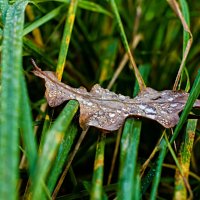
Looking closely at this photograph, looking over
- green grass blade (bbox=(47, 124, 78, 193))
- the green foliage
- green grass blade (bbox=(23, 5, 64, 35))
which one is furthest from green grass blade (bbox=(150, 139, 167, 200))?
green grass blade (bbox=(23, 5, 64, 35))

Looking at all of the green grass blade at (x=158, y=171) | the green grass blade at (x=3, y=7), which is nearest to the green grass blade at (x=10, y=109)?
the green grass blade at (x=3, y=7)

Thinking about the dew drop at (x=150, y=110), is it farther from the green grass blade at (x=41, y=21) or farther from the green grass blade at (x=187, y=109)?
the green grass blade at (x=41, y=21)

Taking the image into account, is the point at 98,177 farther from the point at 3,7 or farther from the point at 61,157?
the point at 3,7

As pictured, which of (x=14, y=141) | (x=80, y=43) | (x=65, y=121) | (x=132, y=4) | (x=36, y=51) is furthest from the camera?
(x=132, y=4)

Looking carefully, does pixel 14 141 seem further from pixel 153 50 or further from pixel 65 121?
pixel 153 50

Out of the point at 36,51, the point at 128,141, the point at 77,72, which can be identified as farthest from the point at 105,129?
the point at 77,72

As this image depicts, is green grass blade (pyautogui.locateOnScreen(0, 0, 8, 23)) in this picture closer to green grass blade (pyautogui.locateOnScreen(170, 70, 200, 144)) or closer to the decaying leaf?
the decaying leaf

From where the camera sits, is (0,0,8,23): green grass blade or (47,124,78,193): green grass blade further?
(0,0,8,23): green grass blade
